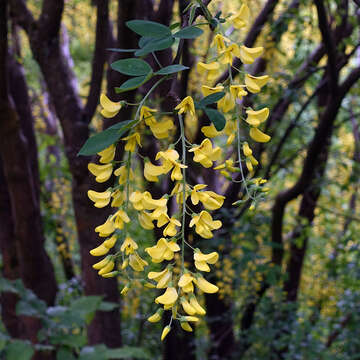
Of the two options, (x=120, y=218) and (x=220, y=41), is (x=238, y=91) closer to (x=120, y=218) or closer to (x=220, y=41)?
(x=220, y=41)

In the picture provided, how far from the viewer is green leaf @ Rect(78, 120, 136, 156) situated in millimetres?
676

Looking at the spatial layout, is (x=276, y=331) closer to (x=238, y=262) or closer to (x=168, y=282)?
(x=238, y=262)

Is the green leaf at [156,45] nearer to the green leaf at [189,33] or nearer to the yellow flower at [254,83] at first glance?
the green leaf at [189,33]

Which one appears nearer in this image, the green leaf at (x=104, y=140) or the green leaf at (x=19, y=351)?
the green leaf at (x=104, y=140)

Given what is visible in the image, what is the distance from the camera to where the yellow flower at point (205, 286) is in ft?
2.11

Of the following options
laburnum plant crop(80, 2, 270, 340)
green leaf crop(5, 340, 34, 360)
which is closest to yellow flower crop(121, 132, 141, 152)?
laburnum plant crop(80, 2, 270, 340)

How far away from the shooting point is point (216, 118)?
2.41 ft

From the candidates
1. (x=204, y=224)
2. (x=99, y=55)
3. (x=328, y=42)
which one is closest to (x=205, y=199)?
(x=204, y=224)

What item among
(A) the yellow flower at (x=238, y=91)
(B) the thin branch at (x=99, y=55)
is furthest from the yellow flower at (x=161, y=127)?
(B) the thin branch at (x=99, y=55)

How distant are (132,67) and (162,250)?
0.29 m

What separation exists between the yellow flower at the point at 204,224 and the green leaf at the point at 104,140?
A: 165mm

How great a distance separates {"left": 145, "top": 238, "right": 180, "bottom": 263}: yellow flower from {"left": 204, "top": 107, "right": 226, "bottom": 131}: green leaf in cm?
20

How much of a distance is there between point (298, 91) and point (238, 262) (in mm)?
972

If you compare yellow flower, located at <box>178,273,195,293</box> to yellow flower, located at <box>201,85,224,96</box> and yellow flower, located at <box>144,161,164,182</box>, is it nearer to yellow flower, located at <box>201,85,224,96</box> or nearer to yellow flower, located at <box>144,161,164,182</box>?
yellow flower, located at <box>144,161,164,182</box>
